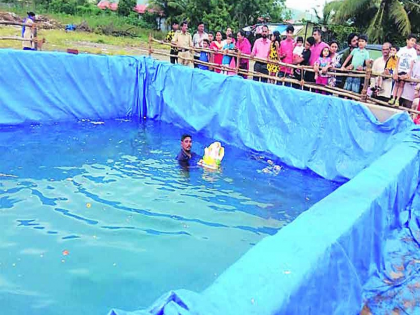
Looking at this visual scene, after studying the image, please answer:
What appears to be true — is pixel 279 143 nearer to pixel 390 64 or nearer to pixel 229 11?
pixel 390 64

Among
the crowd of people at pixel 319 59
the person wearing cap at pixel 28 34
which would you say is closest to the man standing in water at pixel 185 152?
the crowd of people at pixel 319 59

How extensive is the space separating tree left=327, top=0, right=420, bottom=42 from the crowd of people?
33.4 ft

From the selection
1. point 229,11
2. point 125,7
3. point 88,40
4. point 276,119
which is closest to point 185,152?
point 276,119

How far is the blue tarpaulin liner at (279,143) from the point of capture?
241 centimetres

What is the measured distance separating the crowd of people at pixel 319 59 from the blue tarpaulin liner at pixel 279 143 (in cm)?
105

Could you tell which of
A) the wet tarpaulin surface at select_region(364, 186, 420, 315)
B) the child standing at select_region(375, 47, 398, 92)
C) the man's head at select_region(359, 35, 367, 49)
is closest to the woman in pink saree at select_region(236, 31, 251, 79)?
the man's head at select_region(359, 35, 367, 49)

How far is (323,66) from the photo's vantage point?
31.3 feet

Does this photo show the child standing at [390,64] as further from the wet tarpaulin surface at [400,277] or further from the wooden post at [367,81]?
the wet tarpaulin surface at [400,277]

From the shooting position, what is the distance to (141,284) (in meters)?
4.51

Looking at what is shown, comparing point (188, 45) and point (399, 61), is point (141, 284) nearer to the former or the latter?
point (399, 61)

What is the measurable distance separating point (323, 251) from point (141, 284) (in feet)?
7.62

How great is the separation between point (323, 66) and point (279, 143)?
1999 millimetres

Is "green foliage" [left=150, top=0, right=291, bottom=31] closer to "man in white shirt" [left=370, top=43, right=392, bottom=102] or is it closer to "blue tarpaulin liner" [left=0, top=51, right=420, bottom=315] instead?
"blue tarpaulin liner" [left=0, top=51, right=420, bottom=315]

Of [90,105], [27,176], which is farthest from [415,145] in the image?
[90,105]
